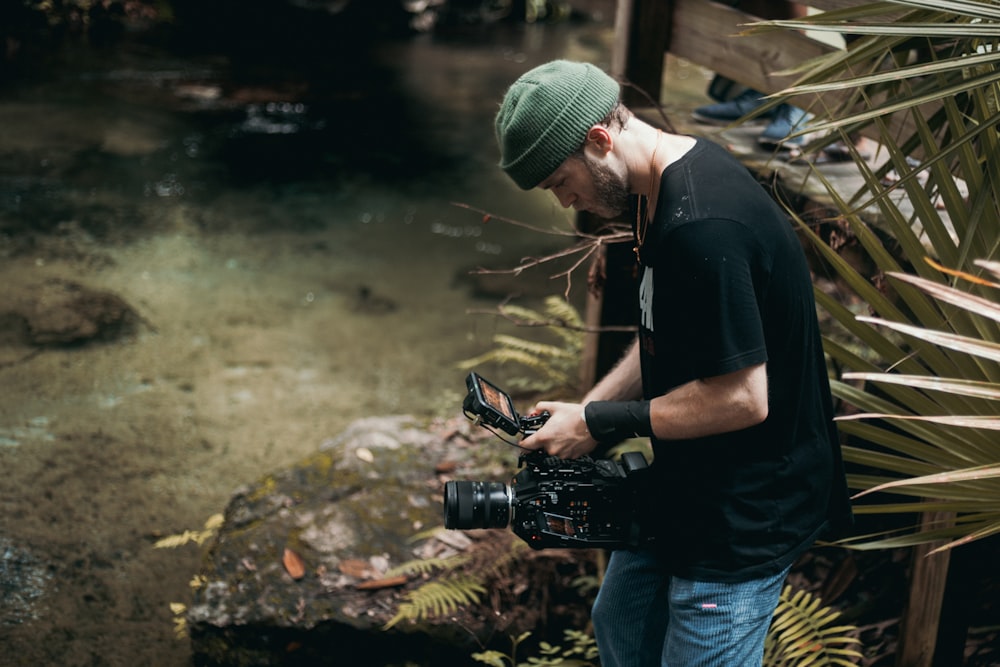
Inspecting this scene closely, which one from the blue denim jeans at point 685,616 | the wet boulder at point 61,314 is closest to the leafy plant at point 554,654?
the blue denim jeans at point 685,616

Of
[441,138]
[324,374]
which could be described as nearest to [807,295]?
[324,374]

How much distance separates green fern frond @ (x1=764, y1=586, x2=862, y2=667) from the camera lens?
1011 millimetres

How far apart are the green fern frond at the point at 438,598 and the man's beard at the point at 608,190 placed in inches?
62.6

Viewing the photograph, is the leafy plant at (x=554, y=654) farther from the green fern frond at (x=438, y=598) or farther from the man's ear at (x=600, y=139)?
the man's ear at (x=600, y=139)

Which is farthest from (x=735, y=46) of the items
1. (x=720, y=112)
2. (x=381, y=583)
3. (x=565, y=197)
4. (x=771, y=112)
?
(x=381, y=583)

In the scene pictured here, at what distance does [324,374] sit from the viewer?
5137 mm

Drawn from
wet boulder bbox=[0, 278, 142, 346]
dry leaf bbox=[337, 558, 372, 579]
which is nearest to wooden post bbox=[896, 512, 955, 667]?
dry leaf bbox=[337, 558, 372, 579]

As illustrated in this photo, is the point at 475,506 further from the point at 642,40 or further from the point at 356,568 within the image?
the point at 642,40

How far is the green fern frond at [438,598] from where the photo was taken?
9.60ft

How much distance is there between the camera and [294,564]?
320 cm

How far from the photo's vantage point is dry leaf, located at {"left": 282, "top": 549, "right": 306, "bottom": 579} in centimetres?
317

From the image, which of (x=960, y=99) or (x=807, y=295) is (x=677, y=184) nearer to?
(x=807, y=295)

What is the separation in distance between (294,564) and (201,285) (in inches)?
125

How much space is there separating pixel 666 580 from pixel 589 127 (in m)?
1.05
